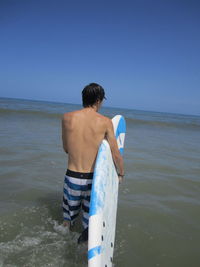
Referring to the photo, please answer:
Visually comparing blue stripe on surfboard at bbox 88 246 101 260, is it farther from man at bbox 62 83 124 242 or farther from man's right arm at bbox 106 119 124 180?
man's right arm at bbox 106 119 124 180

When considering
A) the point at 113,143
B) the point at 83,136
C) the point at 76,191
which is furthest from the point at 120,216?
the point at 83,136

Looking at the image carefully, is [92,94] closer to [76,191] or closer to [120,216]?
[76,191]

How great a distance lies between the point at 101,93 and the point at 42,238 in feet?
5.40

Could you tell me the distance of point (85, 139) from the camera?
5.93ft

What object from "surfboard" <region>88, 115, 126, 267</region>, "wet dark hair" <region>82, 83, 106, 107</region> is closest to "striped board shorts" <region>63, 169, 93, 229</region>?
"surfboard" <region>88, 115, 126, 267</region>

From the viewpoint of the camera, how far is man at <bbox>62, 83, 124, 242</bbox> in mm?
1774

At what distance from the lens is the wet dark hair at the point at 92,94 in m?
1.80

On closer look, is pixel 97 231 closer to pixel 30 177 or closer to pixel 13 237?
pixel 13 237

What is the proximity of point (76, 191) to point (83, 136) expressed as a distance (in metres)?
0.52

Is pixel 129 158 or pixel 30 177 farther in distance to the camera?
pixel 129 158

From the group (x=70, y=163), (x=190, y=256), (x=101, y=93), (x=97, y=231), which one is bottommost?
(x=190, y=256)

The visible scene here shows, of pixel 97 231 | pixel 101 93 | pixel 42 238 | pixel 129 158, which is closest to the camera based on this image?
pixel 97 231

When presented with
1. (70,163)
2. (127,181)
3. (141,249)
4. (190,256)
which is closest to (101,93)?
(70,163)

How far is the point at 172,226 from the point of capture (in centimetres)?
262
